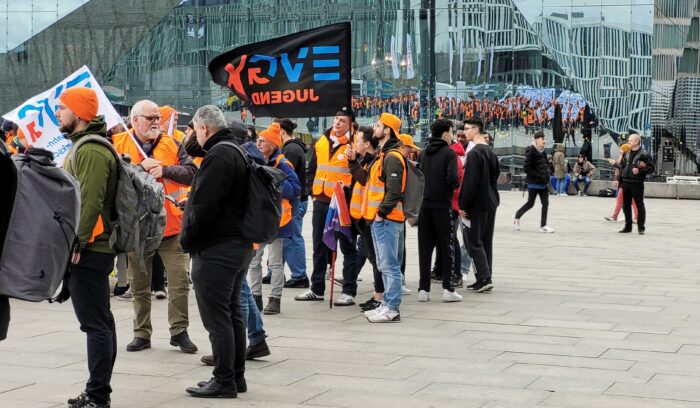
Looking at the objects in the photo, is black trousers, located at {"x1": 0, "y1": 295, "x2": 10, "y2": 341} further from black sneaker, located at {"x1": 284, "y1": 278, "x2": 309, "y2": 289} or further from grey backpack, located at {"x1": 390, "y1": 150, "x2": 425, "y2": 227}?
black sneaker, located at {"x1": 284, "y1": 278, "x2": 309, "y2": 289}

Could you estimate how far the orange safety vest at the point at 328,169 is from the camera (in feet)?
36.7

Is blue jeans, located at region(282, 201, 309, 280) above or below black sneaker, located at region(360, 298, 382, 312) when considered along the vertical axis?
above

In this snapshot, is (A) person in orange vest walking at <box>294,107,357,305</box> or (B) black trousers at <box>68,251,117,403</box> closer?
(B) black trousers at <box>68,251,117,403</box>

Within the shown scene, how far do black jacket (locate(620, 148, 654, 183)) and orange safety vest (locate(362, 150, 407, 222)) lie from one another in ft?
33.3

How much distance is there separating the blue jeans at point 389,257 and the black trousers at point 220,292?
308 cm

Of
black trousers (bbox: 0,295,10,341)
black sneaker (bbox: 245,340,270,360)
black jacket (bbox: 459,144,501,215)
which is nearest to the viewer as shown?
black trousers (bbox: 0,295,10,341)

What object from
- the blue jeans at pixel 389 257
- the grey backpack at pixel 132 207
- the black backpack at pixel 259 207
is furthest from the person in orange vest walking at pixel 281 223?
the black backpack at pixel 259 207

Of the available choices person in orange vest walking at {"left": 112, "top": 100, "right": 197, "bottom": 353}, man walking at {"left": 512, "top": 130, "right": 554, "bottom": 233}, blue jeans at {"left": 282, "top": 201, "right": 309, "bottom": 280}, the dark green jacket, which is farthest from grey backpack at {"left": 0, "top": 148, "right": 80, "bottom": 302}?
Result: man walking at {"left": 512, "top": 130, "right": 554, "bottom": 233}

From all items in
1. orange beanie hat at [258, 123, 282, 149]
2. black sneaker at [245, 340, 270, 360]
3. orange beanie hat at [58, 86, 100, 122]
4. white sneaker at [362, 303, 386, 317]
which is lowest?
white sneaker at [362, 303, 386, 317]

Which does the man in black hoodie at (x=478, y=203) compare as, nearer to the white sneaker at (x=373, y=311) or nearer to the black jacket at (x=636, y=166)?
the white sneaker at (x=373, y=311)

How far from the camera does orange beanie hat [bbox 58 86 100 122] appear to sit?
6.37 metres

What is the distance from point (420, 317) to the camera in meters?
9.84

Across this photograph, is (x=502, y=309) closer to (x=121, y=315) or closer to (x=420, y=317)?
(x=420, y=317)

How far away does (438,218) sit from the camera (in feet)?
35.2
